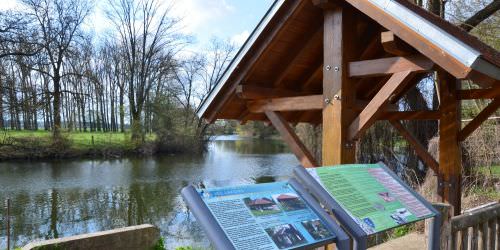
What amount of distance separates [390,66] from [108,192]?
52.5 feet


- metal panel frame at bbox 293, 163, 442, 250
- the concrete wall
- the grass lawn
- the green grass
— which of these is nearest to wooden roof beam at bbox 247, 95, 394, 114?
the concrete wall

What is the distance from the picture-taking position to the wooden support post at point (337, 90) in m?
4.48

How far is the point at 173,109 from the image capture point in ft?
119

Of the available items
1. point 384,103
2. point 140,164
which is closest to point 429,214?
point 384,103

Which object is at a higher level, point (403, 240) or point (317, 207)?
point (317, 207)

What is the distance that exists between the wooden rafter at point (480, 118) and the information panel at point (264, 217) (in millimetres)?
3940

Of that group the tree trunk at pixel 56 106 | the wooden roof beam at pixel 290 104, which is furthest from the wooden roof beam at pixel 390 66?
the tree trunk at pixel 56 106

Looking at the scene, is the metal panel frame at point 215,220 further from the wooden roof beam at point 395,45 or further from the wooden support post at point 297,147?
the wooden support post at point 297,147

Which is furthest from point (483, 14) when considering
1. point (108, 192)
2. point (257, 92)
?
point (108, 192)

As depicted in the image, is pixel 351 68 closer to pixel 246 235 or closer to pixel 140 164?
pixel 246 235

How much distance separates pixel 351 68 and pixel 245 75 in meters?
1.36

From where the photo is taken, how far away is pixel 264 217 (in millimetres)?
2217

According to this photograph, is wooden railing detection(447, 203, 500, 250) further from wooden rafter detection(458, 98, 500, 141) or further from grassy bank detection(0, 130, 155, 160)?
grassy bank detection(0, 130, 155, 160)

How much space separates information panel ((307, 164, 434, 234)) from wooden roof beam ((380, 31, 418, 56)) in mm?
1360
